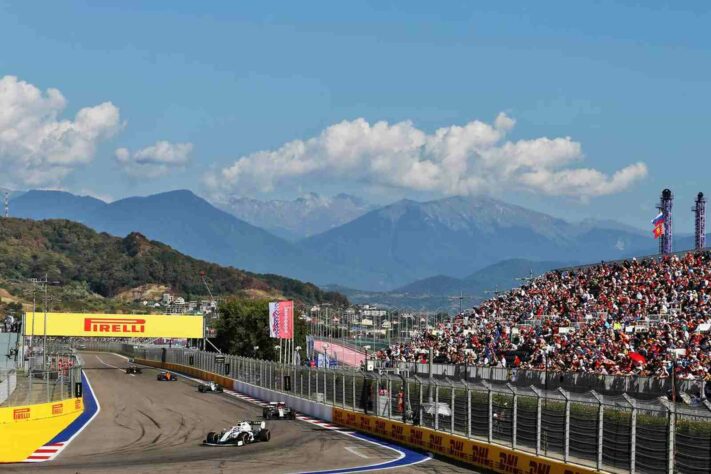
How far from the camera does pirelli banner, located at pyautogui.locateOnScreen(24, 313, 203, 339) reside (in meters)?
108

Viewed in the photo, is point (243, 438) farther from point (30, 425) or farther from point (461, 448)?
point (30, 425)

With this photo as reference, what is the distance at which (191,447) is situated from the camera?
127ft

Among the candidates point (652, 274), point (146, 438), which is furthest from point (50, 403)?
point (652, 274)

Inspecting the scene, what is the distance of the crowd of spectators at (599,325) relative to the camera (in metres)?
41.8

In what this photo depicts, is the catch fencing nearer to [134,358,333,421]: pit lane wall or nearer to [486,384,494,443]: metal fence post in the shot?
[134,358,333,421]: pit lane wall

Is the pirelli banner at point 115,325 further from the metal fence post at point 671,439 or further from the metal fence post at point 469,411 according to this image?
the metal fence post at point 671,439

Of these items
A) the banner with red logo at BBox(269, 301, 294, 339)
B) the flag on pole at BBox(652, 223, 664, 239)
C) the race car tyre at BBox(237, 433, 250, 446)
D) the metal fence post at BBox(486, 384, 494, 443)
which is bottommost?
the race car tyre at BBox(237, 433, 250, 446)

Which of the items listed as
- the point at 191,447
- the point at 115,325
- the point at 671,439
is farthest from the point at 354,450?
the point at 115,325

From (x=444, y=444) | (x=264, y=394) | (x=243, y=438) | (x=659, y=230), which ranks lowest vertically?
(x=264, y=394)

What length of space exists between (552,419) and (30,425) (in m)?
25.6

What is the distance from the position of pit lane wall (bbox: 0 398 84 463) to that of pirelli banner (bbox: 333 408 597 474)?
12140 mm

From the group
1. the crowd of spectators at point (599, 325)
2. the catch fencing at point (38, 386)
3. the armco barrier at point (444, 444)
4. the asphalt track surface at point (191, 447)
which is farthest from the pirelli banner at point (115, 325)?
the catch fencing at point (38, 386)

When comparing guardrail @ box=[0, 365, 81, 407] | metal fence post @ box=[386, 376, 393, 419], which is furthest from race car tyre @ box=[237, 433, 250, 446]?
guardrail @ box=[0, 365, 81, 407]

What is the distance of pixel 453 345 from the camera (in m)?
57.8
